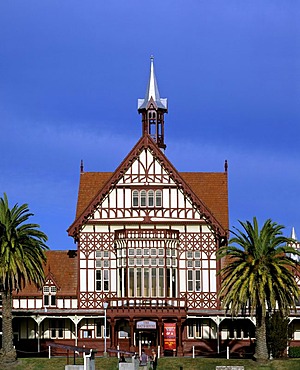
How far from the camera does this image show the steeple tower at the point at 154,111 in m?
93.3

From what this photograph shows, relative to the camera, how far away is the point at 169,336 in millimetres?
83438

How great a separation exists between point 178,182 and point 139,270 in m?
8.20

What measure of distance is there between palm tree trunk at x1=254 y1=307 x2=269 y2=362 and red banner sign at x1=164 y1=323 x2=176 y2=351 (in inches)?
477

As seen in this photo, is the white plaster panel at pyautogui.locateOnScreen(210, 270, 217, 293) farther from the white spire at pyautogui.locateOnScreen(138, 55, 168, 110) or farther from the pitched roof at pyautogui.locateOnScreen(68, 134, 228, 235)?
the white spire at pyautogui.locateOnScreen(138, 55, 168, 110)

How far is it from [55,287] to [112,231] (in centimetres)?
676

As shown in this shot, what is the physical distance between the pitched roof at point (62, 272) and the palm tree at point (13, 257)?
34.5ft

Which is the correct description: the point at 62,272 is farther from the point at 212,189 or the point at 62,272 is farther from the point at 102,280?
the point at 212,189

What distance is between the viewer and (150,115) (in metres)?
93.4

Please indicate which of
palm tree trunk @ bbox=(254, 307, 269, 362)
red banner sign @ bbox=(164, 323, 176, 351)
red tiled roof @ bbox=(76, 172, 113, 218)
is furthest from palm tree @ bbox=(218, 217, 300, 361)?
red tiled roof @ bbox=(76, 172, 113, 218)

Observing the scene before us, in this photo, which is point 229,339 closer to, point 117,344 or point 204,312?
point 204,312

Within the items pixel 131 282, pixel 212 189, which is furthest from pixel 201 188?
pixel 131 282

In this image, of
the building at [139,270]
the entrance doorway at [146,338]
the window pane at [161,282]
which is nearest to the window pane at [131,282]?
the building at [139,270]

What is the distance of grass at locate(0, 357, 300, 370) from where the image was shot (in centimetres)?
7088

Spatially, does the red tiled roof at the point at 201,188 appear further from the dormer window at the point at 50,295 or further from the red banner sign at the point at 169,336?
the red banner sign at the point at 169,336
